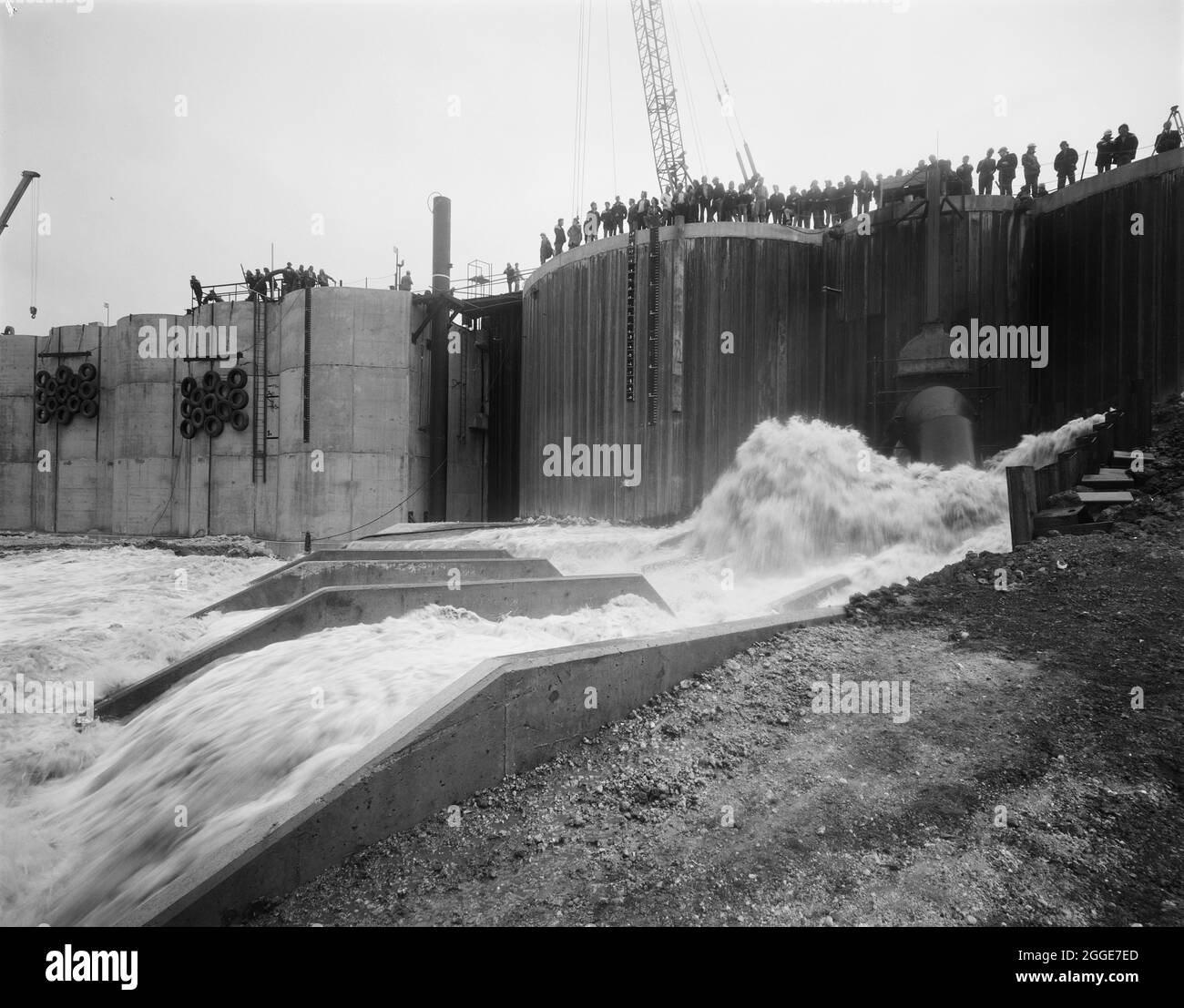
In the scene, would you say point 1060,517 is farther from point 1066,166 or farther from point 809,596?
point 1066,166

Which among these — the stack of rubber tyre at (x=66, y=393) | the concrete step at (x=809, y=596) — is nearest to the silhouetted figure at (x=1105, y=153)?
the concrete step at (x=809, y=596)

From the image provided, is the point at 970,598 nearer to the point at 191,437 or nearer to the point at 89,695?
the point at 89,695

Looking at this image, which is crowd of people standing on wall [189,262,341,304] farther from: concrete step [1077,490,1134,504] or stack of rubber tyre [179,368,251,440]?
concrete step [1077,490,1134,504]

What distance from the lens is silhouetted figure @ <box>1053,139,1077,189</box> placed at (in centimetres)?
1970

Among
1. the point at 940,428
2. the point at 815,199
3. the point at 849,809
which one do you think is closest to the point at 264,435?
the point at 815,199

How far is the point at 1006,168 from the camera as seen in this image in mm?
20531

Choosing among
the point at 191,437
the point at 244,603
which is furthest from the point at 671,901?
the point at 191,437

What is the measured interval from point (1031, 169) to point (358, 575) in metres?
20.1

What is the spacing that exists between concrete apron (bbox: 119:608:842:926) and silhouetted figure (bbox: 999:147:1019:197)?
19976 millimetres

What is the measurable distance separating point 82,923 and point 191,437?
86.3ft

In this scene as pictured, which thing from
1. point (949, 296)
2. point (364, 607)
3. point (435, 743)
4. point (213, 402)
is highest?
point (949, 296)

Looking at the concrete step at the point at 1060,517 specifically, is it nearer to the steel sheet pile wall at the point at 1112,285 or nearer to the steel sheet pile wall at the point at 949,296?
the steel sheet pile wall at the point at 949,296

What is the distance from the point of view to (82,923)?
4727mm

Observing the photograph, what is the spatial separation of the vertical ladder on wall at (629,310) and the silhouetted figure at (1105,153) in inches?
463
